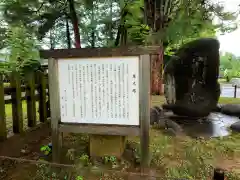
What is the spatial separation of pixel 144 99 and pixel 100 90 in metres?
0.58

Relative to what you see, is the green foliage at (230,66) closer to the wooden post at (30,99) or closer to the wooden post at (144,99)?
the wooden post at (30,99)

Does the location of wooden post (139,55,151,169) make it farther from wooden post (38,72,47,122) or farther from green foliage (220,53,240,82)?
green foliage (220,53,240,82)

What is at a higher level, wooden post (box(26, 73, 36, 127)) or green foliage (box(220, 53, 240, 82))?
green foliage (box(220, 53, 240, 82))

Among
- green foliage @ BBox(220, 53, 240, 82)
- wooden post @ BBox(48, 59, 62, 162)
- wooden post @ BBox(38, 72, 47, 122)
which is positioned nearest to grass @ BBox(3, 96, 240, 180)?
wooden post @ BBox(48, 59, 62, 162)

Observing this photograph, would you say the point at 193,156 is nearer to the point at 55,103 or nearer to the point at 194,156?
the point at 194,156

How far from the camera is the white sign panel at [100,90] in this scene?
9.09ft

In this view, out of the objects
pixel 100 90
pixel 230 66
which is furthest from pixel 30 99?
pixel 230 66

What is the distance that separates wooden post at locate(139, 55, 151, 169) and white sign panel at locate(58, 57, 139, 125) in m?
0.06

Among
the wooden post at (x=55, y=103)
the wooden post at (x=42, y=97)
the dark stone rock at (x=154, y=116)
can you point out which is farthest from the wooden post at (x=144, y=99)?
the wooden post at (x=42, y=97)

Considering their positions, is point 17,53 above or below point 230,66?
below

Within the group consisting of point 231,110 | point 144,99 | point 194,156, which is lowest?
point 194,156

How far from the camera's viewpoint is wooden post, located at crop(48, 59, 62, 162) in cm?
300

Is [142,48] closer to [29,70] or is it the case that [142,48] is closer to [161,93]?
[29,70]

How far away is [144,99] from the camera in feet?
9.07
